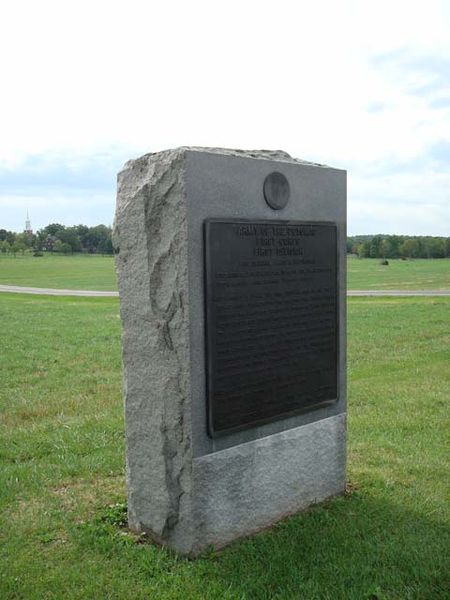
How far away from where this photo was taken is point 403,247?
9744 cm

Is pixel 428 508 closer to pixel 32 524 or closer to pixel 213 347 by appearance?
pixel 213 347

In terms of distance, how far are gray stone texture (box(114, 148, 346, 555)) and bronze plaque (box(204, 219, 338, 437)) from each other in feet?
0.33

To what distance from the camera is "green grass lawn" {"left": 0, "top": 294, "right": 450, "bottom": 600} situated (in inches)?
157

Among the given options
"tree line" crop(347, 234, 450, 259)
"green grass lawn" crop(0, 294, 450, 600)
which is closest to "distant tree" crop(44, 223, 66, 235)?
"tree line" crop(347, 234, 450, 259)

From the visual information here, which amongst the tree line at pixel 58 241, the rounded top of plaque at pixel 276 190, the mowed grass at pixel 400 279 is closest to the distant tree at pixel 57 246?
the tree line at pixel 58 241

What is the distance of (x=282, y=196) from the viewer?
4785 millimetres

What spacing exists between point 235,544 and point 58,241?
104 m

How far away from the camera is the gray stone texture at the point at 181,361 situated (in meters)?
4.19

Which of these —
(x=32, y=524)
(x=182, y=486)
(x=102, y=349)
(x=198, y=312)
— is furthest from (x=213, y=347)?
(x=102, y=349)

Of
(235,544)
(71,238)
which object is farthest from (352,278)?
(71,238)

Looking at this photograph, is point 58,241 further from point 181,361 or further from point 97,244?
point 181,361

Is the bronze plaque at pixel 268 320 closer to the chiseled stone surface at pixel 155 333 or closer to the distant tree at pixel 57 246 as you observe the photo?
the chiseled stone surface at pixel 155 333

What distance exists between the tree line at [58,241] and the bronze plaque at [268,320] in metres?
92.3

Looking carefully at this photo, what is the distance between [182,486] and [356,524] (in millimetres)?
1371
